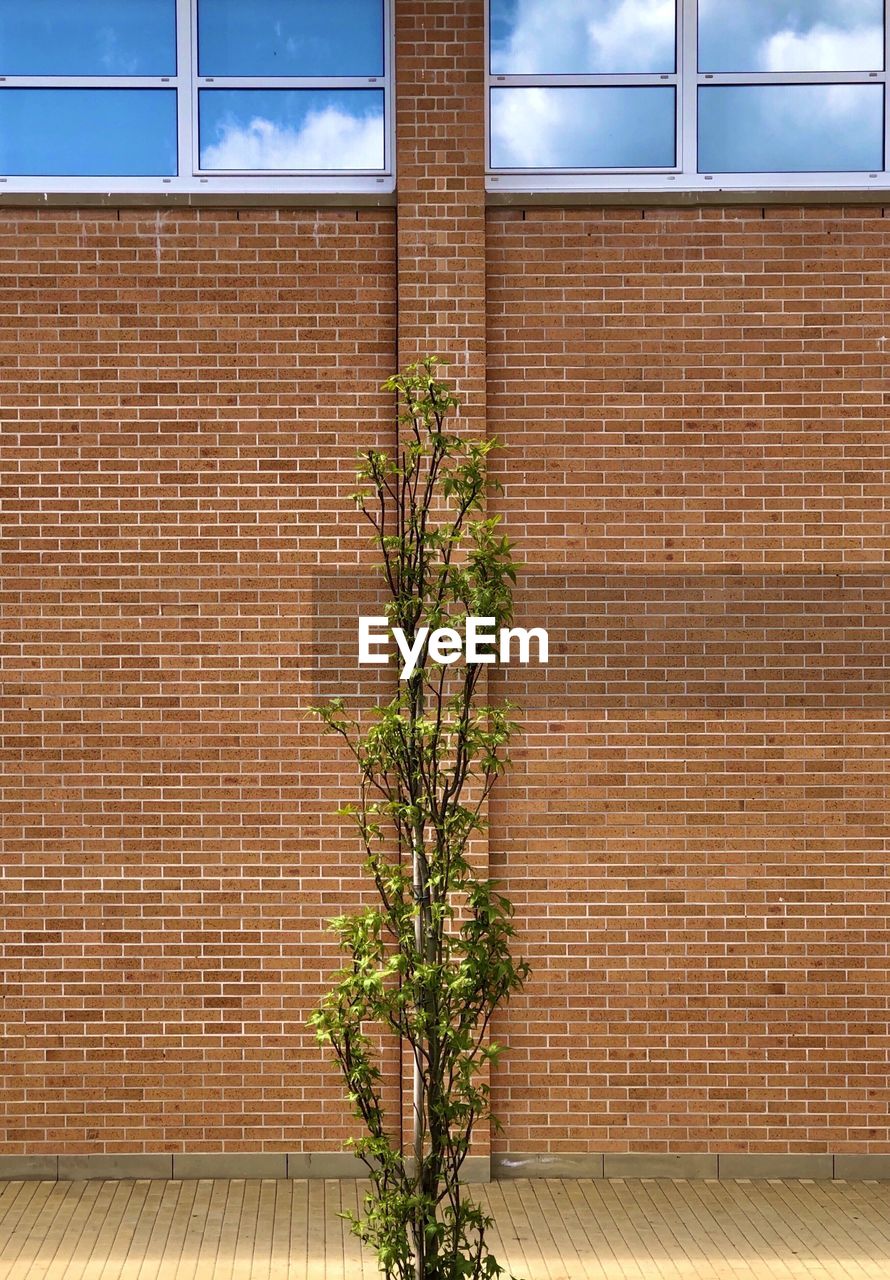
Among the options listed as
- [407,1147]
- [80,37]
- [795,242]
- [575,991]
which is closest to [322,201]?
[80,37]

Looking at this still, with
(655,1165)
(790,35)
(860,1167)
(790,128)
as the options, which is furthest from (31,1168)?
(790,35)

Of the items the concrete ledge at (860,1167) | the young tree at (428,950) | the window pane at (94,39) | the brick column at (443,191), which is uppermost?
the window pane at (94,39)

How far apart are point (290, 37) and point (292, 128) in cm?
50

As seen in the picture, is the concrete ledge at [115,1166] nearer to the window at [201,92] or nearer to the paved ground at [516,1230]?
the paved ground at [516,1230]

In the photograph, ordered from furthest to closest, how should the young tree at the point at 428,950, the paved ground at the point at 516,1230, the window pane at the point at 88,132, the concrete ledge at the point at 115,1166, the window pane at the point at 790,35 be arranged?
the window pane at the point at 790,35 → the window pane at the point at 88,132 → the concrete ledge at the point at 115,1166 → the paved ground at the point at 516,1230 → the young tree at the point at 428,950

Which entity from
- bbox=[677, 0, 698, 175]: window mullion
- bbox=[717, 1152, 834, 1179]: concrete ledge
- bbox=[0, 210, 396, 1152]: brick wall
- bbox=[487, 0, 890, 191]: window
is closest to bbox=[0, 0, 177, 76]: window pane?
bbox=[0, 210, 396, 1152]: brick wall

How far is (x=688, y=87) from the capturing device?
771 cm

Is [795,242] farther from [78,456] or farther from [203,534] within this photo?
[78,456]

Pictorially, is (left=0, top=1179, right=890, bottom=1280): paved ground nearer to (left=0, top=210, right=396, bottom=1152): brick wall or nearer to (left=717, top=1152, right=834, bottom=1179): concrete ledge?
(left=717, top=1152, right=834, bottom=1179): concrete ledge

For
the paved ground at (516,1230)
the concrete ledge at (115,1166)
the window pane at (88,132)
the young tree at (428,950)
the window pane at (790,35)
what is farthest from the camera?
the window pane at (790,35)

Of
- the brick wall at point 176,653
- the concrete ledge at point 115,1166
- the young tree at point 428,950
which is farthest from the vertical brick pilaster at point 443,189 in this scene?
the concrete ledge at point 115,1166

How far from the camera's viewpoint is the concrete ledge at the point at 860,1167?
24.6 ft

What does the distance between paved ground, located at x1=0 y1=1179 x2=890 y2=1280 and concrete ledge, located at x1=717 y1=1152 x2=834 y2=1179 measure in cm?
6

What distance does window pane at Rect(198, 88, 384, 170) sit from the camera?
25.2 ft
